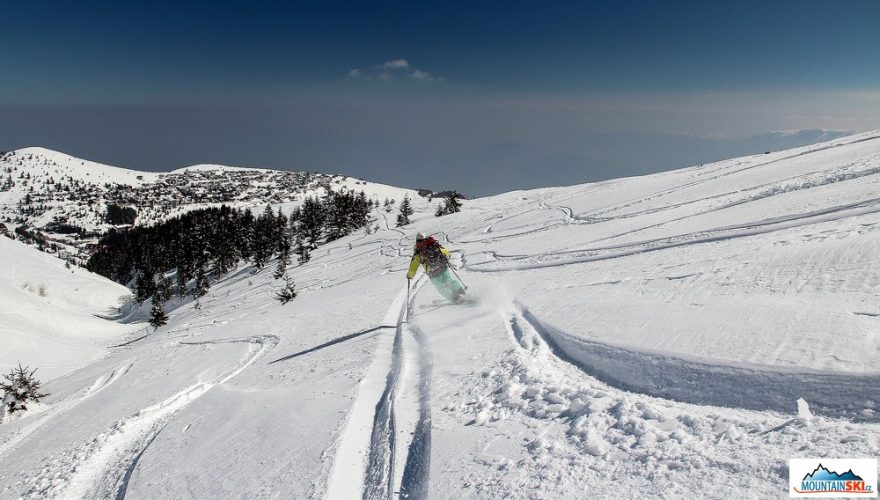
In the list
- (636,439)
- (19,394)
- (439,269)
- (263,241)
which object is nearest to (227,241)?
(263,241)

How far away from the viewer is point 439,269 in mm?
13117

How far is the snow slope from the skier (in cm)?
3001

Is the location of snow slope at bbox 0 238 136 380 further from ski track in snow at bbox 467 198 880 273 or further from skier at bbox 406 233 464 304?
ski track in snow at bbox 467 198 880 273

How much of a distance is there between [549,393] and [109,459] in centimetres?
834

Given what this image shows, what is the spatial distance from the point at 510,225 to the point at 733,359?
30.2 meters

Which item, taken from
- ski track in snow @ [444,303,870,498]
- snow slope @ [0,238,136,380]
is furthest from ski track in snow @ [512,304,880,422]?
snow slope @ [0,238,136,380]

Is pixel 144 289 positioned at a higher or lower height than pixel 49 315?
lower

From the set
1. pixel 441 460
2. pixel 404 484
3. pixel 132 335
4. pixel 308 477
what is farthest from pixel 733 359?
pixel 132 335

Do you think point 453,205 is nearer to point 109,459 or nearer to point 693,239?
point 693,239

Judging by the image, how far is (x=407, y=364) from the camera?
7949 millimetres

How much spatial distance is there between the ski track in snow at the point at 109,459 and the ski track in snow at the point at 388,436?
4.00 meters

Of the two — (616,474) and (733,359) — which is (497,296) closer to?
(733,359)

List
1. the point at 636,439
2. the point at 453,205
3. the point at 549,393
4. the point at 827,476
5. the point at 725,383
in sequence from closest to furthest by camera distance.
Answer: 1. the point at 827,476
2. the point at 636,439
3. the point at 725,383
4. the point at 549,393
5. the point at 453,205

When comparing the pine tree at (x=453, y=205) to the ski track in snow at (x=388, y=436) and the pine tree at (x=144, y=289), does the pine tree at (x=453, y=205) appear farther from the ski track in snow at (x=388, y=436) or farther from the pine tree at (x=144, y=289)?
the ski track in snow at (x=388, y=436)
